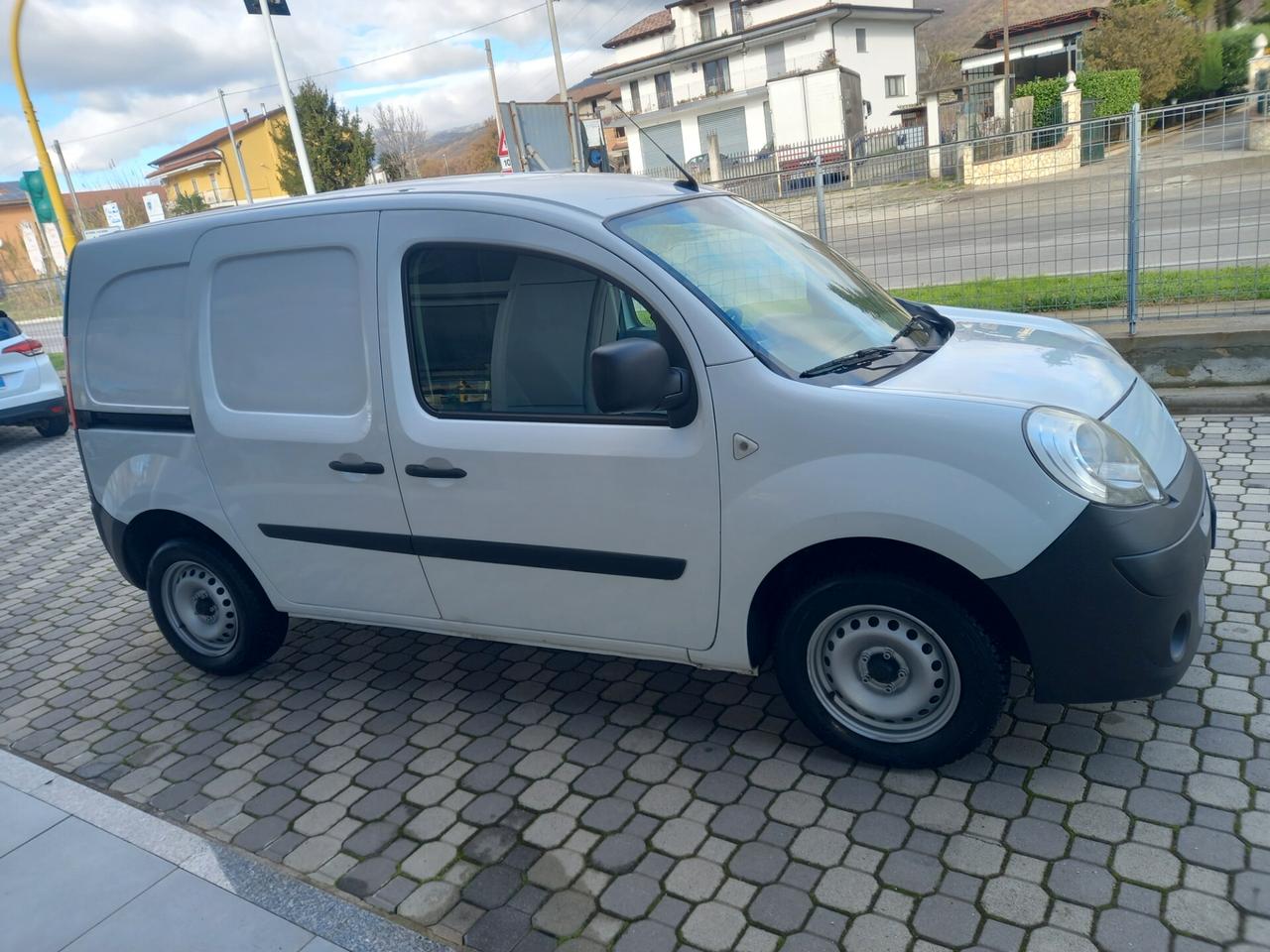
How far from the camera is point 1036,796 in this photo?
10.0 feet

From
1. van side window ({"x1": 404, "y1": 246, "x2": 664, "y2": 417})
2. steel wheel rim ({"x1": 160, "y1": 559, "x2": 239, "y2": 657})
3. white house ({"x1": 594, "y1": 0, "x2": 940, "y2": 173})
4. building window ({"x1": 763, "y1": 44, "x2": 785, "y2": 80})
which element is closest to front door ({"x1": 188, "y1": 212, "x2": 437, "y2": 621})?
van side window ({"x1": 404, "y1": 246, "x2": 664, "y2": 417})

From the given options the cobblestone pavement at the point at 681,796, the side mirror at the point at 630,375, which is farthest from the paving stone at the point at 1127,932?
the side mirror at the point at 630,375

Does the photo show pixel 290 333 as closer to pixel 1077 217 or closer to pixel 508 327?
pixel 508 327

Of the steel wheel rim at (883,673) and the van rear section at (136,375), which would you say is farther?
the van rear section at (136,375)

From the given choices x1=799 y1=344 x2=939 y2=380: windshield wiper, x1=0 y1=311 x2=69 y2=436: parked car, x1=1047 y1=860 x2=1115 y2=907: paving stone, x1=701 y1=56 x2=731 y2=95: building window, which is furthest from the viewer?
x1=701 y1=56 x2=731 y2=95: building window

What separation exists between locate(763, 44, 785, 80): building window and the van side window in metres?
54.8

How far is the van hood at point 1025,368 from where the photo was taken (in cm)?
306

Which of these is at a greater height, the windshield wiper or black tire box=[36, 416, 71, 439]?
the windshield wiper

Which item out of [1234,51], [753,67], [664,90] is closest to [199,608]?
[1234,51]

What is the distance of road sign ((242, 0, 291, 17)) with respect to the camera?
18953mm

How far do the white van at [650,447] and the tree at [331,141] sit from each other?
42.1 metres

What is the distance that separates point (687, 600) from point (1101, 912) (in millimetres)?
1473

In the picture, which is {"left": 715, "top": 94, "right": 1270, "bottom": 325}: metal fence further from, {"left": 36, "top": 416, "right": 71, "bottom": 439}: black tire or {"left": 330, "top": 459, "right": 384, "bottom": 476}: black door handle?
{"left": 36, "top": 416, "right": 71, "bottom": 439}: black tire

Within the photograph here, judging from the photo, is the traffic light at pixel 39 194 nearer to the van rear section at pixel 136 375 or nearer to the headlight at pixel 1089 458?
the van rear section at pixel 136 375
